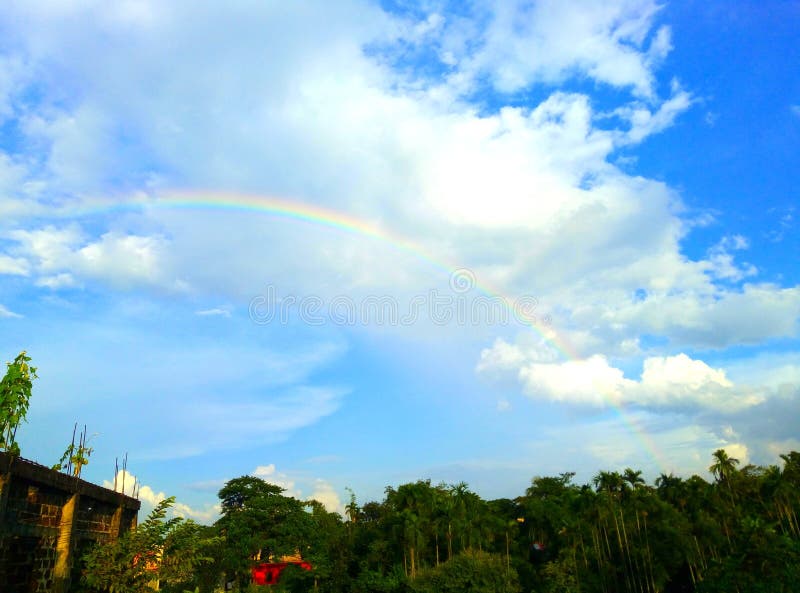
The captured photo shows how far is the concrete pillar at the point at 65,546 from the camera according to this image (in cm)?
2386

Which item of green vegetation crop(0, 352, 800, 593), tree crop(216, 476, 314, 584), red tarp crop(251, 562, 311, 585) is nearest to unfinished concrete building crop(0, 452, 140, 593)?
green vegetation crop(0, 352, 800, 593)

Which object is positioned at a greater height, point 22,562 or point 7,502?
point 7,502

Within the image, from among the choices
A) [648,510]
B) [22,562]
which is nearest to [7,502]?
[22,562]

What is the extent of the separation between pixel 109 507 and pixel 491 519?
48.7m

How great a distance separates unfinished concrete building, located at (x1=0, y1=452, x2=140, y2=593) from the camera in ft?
66.8

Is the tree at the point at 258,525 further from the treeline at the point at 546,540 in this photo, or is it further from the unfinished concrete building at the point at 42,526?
the unfinished concrete building at the point at 42,526

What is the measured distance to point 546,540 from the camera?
7631 cm

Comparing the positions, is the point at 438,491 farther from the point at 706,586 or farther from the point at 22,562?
the point at 22,562

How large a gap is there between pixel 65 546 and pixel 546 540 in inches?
2569

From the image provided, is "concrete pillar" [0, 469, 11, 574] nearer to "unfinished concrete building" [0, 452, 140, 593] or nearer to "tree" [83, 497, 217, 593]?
"unfinished concrete building" [0, 452, 140, 593]

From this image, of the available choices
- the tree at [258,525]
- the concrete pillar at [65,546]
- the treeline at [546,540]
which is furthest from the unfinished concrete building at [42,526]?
the tree at [258,525]

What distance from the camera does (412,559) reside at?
61.8m

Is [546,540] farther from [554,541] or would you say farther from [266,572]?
[266,572]

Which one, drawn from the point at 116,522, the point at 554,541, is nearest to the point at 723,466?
the point at 554,541
